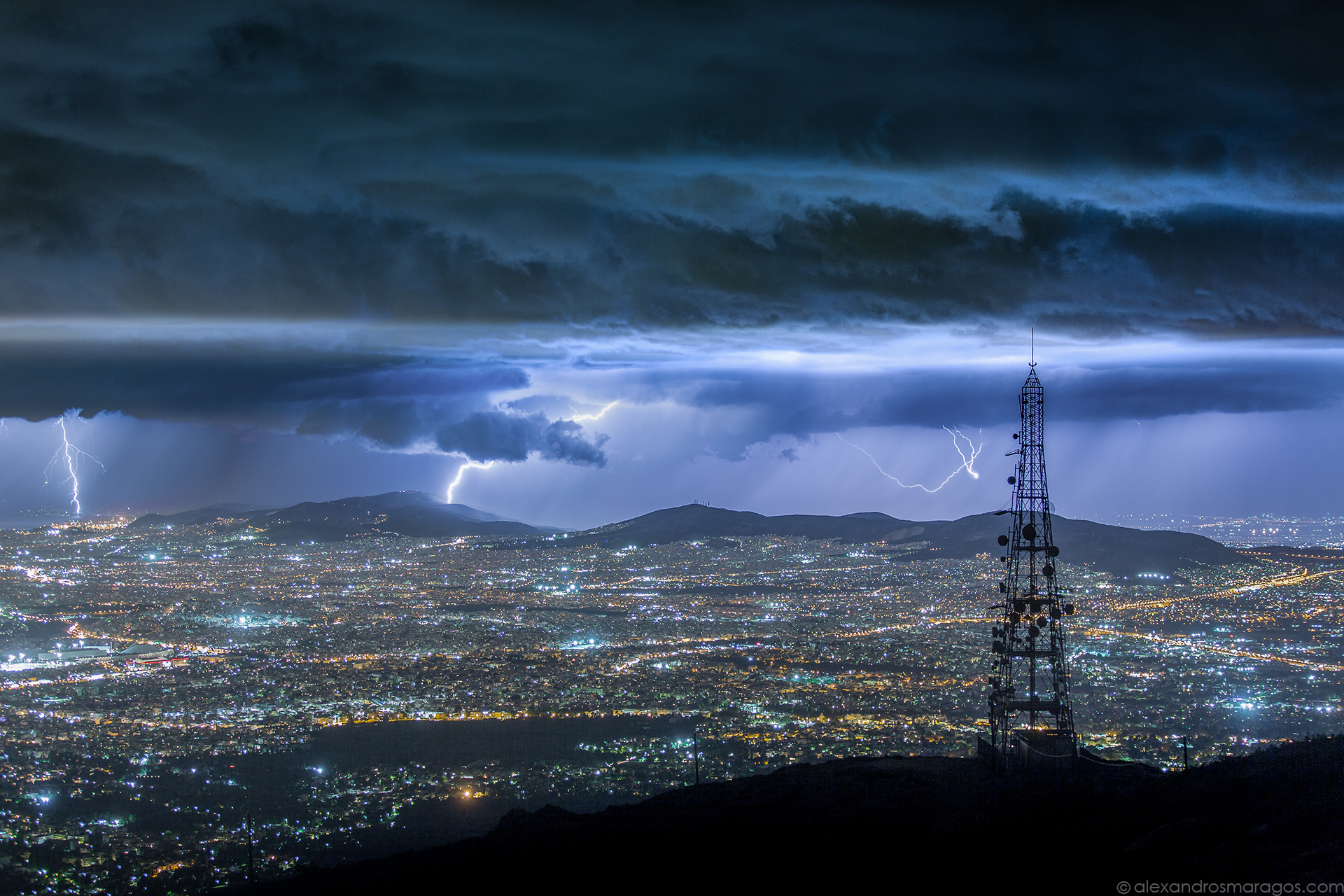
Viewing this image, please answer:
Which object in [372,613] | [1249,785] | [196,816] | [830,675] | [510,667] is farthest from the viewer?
[372,613]

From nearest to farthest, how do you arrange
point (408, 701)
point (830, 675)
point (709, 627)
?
point (408, 701) → point (830, 675) → point (709, 627)

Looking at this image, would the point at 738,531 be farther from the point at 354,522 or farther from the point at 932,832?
the point at 932,832

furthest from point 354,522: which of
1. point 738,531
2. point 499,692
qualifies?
point 499,692

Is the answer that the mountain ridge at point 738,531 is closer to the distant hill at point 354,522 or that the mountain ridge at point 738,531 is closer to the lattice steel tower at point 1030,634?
the distant hill at point 354,522

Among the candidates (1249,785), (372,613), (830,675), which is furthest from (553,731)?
(372,613)

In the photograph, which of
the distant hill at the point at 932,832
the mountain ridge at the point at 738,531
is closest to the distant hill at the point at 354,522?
the mountain ridge at the point at 738,531

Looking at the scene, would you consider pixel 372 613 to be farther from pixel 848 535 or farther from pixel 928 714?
pixel 848 535
